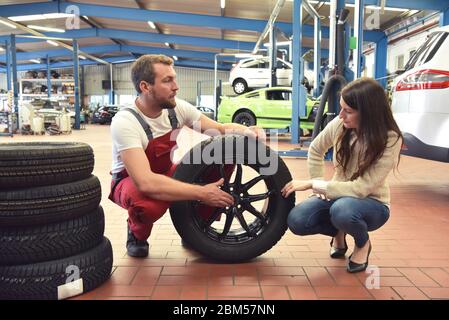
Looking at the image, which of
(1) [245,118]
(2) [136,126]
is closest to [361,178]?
(2) [136,126]

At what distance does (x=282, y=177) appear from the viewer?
2.50 m

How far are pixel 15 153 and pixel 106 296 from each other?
0.84 m

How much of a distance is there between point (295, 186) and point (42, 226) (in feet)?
4.57

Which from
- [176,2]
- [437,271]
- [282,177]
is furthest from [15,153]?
[176,2]

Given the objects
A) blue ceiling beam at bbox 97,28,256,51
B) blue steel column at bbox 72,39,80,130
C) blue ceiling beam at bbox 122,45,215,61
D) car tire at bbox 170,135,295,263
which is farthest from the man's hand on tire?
blue ceiling beam at bbox 122,45,215,61

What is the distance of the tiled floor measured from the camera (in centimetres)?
207

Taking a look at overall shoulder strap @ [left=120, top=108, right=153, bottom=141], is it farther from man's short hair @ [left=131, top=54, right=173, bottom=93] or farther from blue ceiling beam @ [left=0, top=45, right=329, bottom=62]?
blue ceiling beam @ [left=0, top=45, right=329, bottom=62]

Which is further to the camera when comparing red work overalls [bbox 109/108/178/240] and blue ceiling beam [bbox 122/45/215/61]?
blue ceiling beam [bbox 122/45/215/61]

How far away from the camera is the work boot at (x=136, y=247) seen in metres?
2.62

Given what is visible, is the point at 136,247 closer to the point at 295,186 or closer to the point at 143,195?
the point at 143,195

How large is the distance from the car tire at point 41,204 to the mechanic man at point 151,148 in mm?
356

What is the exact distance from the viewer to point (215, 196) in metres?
2.27

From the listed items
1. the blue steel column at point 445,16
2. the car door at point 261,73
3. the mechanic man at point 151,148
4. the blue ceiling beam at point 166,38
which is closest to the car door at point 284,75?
the car door at point 261,73

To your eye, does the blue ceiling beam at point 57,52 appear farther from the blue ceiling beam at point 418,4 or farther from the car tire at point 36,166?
the car tire at point 36,166
